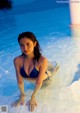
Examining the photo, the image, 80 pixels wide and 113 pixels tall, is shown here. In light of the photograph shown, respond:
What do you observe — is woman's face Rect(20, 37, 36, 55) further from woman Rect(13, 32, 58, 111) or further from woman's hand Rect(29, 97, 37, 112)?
woman's hand Rect(29, 97, 37, 112)

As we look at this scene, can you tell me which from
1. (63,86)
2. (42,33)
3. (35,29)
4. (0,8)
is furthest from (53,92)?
(0,8)

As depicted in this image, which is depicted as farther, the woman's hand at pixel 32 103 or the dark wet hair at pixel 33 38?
the woman's hand at pixel 32 103

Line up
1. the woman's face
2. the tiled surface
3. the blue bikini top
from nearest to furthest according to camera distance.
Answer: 1. the woman's face
2. the tiled surface
3. the blue bikini top

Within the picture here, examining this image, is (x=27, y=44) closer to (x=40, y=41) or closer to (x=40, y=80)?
(x=40, y=80)

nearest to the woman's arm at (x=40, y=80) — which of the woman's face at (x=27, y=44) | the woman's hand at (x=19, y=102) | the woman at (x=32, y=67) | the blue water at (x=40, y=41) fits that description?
the woman at (x=32, y=67)

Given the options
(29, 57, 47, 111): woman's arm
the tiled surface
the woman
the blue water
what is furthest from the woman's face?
the blue water

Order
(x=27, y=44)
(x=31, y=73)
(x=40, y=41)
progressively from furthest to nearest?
1. (x=40, y=41)
2. (x=31, y=73)
3. (x=27, y=44)

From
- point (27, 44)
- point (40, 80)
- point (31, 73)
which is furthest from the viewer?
point (31, 73)

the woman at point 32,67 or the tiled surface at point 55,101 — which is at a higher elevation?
the woman at point 32,67

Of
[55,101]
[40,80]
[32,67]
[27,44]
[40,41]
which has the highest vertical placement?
[27,44]

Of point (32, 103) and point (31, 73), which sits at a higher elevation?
point (31, 73)

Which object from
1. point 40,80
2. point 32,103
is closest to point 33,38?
point 40,80

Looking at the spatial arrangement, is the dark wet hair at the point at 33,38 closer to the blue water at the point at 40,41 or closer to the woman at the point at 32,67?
the woman at the point at 32,67

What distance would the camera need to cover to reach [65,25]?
10156mm
